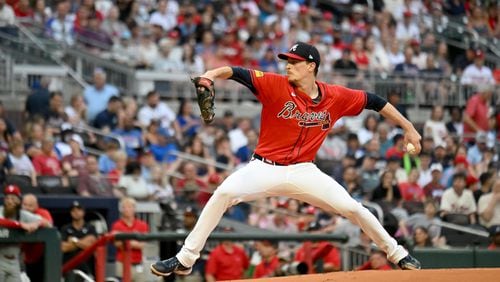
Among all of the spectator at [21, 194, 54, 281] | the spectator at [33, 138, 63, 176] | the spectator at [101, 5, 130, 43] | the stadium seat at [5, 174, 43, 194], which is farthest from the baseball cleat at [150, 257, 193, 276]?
the spectator at [101, 5, 130, 43]

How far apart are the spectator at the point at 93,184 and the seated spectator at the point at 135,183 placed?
0.84 ft

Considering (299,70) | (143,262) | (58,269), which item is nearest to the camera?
(299,70)

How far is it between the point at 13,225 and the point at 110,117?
5.86 metres

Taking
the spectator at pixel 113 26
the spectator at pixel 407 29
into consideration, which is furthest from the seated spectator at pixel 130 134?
the spectator at pixel 407 29

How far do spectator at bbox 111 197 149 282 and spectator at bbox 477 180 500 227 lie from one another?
4633mm

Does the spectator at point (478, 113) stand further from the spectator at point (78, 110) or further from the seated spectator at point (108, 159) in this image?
the seated spectator at point (108, 159)

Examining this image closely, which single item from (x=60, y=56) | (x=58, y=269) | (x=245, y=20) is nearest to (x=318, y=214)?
(x=58, y=269)

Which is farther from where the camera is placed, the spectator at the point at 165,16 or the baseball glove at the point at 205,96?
the spectator at the point at 165,16

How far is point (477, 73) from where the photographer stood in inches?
899

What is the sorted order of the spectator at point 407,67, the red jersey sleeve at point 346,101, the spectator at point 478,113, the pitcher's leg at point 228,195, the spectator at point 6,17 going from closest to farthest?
the pitcher's leg at point 228,195, the red jersey sleeve at point 346,101, the spectator at point 6,17, the spectator at point 478,113, the spectator at point 407,67

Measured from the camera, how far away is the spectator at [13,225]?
1228 centimetres

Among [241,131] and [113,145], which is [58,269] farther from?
[241,131]

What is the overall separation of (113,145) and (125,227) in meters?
2.78

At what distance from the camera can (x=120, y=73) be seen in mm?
19969
